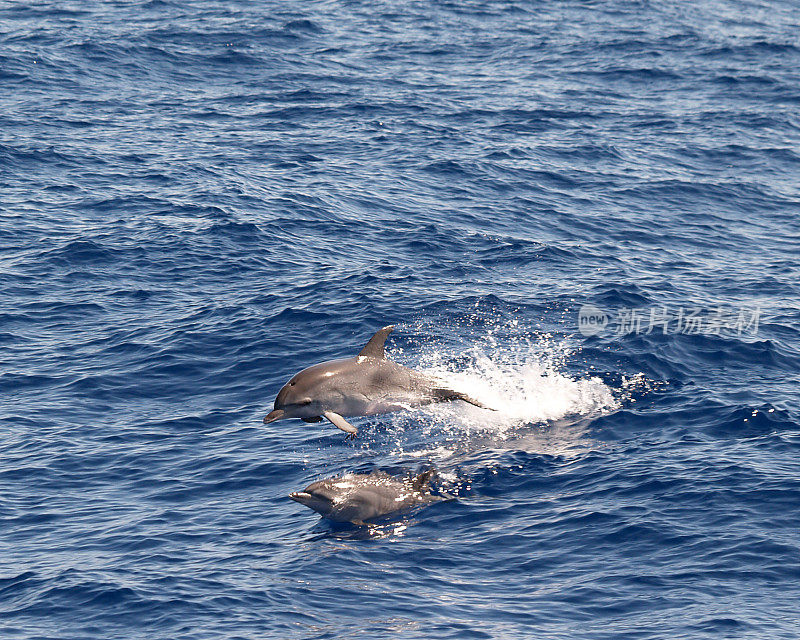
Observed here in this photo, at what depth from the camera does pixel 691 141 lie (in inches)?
1711

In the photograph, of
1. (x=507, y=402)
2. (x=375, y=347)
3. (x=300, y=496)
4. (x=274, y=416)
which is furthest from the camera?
(x=507, y=402)

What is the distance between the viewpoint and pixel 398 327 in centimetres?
2730

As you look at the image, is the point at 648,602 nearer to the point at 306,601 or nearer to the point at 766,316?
the point at 306,601

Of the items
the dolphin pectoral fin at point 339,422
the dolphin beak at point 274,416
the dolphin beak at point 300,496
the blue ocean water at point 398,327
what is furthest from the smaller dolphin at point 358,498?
the dolphin beak at point 274,416

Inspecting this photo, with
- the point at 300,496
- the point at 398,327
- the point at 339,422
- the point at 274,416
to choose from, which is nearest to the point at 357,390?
the point at 339,422

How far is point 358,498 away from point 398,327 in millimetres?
8700

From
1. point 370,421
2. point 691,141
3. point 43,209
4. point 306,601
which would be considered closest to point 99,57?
point 43,209

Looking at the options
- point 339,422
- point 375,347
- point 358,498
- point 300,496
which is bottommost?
point 358,498

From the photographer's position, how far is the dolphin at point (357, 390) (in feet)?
68.7

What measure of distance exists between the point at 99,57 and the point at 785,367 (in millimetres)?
34160

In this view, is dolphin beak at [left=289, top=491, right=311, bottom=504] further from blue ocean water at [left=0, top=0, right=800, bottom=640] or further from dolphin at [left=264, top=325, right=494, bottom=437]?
dolphin at [left=264, top=325, right=494, bottom=437]

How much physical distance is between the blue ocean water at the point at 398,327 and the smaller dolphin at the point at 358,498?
0.98 feet

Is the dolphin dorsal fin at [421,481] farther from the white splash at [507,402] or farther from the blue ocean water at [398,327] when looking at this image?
the white splash at [507,402]

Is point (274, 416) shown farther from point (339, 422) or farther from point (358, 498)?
point (358, 498)
